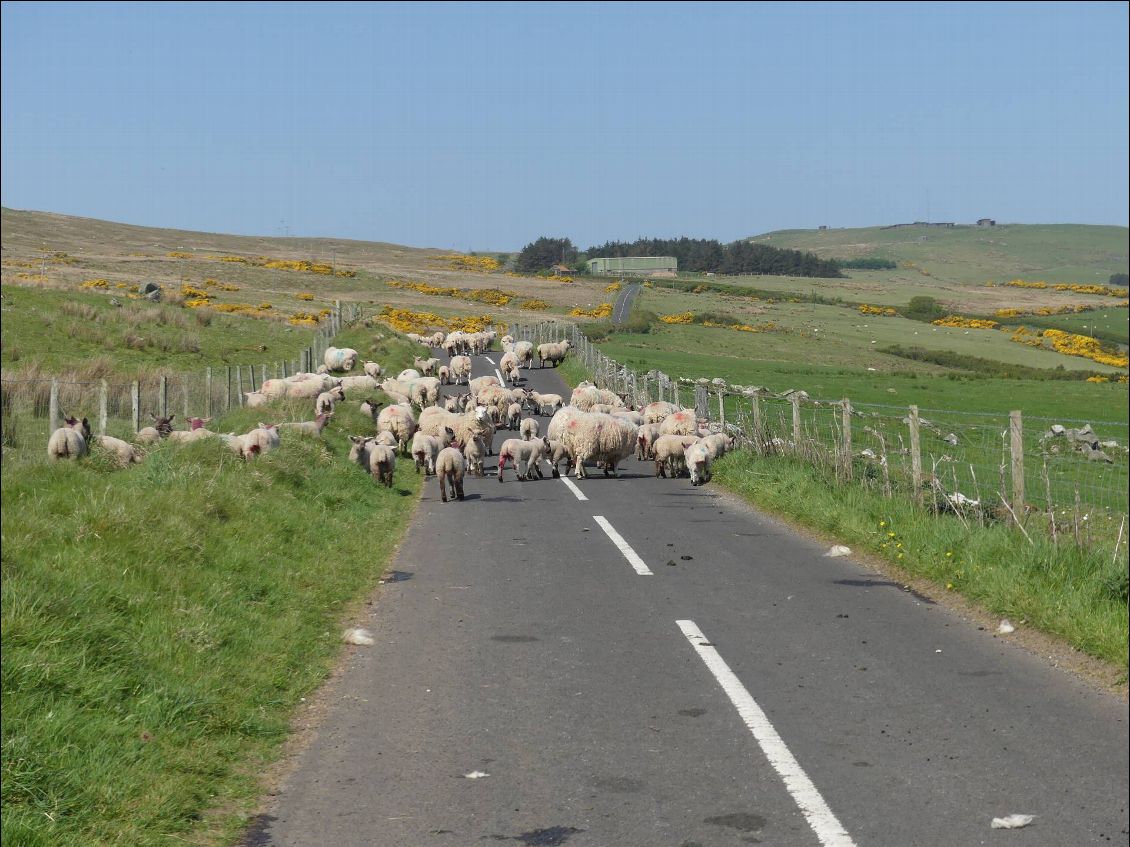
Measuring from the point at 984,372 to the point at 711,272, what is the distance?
3450 inches

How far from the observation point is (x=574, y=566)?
13453 mm

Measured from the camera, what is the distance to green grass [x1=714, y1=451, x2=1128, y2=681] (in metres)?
8.87

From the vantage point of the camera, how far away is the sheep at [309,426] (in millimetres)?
23853

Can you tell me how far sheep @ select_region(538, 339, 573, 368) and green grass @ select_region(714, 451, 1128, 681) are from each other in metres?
43.0

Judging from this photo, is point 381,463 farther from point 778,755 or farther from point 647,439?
point 778,755

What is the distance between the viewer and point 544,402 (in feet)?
123

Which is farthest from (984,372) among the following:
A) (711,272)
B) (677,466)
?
(711,272)

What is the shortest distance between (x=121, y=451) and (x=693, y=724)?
12.3m

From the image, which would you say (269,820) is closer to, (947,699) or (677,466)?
(947,699)

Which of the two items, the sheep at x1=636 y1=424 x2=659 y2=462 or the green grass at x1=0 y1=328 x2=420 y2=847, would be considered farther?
the sheep at x1=636 y1=424 x2=659 y2=462

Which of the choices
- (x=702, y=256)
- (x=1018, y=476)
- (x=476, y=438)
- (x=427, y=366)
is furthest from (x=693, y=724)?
(x=702, y=256)

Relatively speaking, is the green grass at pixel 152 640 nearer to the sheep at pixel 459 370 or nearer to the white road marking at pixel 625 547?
the white road marking at pixel 625 547

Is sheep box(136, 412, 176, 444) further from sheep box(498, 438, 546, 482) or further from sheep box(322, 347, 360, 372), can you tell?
sheep box(322, 347, 360, 372)

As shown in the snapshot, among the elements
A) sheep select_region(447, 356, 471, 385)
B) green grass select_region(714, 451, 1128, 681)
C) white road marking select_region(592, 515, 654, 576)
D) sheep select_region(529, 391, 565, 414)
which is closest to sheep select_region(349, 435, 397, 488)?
white road marking select_region(592, 515, 654, 576)
